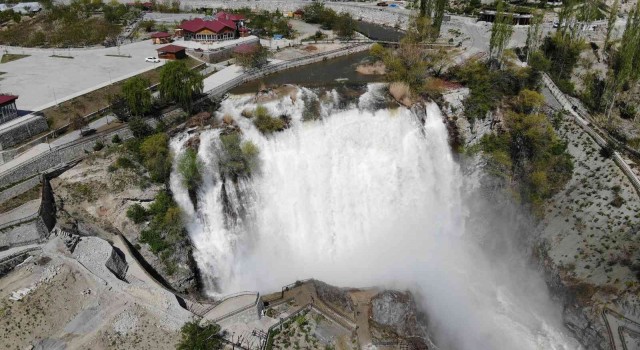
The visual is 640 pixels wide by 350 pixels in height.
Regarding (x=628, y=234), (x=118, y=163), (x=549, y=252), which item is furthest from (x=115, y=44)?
(x=628, y=234)

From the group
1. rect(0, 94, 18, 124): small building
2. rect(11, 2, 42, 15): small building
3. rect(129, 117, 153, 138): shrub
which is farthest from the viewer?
rect(11, 2, 42, 15): small building

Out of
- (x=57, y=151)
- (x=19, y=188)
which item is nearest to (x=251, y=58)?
(x=57, y=151)

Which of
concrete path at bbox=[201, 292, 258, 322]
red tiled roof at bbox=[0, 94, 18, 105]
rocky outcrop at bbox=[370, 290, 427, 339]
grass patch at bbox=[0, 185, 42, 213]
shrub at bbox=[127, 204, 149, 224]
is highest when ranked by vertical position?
red tiled roof at bbox=[0, 94, 18, 105]

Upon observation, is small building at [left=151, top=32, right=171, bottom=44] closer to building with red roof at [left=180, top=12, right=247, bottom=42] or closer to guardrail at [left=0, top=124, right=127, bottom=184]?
building with red roof at [left=180, top=12, right=247, bottom=42]

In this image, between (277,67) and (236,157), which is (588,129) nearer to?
(236,157)

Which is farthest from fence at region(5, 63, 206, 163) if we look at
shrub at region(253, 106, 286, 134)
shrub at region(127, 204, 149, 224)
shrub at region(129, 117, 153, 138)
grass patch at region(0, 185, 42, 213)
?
Result: shrub at region(253, 106, 286, 134)
